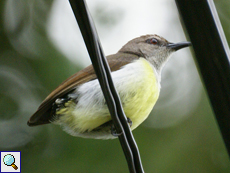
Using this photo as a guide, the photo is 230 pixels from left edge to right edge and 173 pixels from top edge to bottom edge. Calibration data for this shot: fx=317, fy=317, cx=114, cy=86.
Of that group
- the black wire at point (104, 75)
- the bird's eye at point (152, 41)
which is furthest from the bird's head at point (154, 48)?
the black wire at point (104, 75)

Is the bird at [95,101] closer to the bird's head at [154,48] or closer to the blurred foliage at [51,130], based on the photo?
the bird's head at [154,48]

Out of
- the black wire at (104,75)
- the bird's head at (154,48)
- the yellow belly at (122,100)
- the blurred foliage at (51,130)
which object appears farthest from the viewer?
the blurred foliage at (51,130)

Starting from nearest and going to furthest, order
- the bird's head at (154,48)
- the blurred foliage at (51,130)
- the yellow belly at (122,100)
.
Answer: the yellow belly at (122,100), the bird's head at (154,48), the blurred foliage at (51,130)

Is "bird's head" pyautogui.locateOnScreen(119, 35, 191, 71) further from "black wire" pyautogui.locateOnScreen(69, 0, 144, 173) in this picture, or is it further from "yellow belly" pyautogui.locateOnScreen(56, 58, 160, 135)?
"black wire" pyautogui.locateOnScreen(69, 0, 144, 173)

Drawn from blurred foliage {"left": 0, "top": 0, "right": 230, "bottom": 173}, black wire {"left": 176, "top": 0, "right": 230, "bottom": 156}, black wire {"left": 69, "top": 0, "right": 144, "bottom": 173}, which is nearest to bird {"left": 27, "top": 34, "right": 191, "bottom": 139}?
black wire {"left": 69, "top": 0, "right": 144, "bottom": 173}

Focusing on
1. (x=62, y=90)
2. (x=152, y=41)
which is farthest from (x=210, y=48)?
(x=152, y=41)

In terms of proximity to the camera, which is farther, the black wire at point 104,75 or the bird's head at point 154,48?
the bird's head at point 154,48
